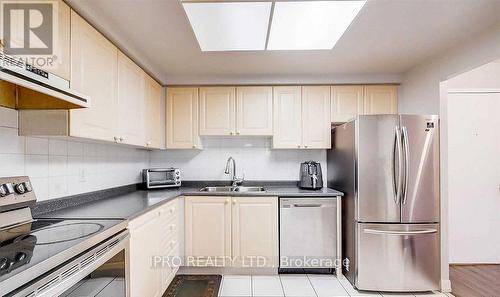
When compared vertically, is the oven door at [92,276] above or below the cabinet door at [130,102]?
below

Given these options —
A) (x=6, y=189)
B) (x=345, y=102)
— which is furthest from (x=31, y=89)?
(x=345, y=102)

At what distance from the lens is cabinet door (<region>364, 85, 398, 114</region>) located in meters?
3.27

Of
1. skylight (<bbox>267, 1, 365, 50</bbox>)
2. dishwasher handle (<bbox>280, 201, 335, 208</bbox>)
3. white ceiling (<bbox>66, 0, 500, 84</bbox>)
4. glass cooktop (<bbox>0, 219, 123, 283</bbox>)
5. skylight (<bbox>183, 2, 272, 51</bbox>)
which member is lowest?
dishwasher handle (<bbox>280, 201, 335, 208</bbox>)

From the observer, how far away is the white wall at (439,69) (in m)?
2.10

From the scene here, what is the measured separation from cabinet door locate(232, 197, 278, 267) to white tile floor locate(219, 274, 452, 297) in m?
0.16

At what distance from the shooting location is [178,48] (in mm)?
2488

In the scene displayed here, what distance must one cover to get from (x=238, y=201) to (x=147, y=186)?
1055mm

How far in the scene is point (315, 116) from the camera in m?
3.29

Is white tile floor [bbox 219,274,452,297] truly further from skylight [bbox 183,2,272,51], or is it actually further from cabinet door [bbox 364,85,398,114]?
skylight [bbox 183,2,272,51]

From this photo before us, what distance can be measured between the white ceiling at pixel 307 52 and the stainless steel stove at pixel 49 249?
119 centimetres

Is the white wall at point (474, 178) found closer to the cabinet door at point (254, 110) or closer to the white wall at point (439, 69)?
the white wall at point (439, 69)

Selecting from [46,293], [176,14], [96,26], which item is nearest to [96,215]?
[46,293]

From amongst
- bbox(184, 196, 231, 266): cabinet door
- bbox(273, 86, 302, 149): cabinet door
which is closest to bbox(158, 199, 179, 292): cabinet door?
bbox(184, 196, 231, 266): cabinet door

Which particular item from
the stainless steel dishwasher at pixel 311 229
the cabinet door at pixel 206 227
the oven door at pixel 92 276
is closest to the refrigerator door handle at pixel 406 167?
the stainless steel dishwasher at pixel 311 229
